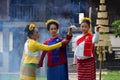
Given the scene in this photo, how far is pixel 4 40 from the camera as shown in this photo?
17875mm

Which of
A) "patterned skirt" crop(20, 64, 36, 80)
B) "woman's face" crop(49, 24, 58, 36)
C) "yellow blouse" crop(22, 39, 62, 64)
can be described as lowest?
"patterned skirt" crop(20, 64, 36, 80)

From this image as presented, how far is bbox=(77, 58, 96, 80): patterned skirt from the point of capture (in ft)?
25.6

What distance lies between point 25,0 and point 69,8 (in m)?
2.04

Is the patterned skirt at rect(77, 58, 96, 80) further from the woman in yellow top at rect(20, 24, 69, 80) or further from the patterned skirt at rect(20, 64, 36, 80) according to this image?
the patterned skirt at rect(20, 64, 36, 80)

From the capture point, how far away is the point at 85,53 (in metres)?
7.73

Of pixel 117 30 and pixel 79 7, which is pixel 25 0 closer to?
pixel 79 7

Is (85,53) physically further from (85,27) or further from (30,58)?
(30,58)

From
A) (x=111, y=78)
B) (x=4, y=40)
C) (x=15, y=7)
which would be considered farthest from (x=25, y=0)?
(x=111, y=78)

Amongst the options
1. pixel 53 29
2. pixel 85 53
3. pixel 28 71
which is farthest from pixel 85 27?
pixel 28 71

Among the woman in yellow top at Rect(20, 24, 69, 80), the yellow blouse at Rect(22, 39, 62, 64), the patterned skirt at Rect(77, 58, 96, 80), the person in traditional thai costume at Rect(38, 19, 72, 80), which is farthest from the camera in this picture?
the patterned skirt at Rect(77, 58, 96, 80)

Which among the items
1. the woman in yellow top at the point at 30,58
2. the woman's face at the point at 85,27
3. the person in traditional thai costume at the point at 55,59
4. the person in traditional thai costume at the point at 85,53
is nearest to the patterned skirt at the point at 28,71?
the woman in yellow top at the point at 30,58

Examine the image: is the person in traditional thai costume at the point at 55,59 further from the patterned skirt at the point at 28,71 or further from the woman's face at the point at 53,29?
the patterned skirt at the point at 28,71

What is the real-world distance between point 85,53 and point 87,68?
0.29m

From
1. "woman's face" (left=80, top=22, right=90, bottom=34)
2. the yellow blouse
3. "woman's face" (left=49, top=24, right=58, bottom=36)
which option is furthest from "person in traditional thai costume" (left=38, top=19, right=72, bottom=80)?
"woman's face" (left=80, top=22, right=90, bottom=34)
